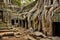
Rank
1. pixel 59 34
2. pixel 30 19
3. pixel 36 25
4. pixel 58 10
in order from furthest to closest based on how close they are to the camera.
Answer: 1. pixel 30 19
2. pixel 36 25
3. pixel 59 34
4. pixel 58 10

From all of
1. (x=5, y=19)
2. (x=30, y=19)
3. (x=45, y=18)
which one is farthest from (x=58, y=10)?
(x=5, y=19)

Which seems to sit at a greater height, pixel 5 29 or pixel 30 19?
pixel 30 19

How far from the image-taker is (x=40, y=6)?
12047 millimetres

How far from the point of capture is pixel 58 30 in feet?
32.0

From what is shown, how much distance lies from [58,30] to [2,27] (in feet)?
17.8

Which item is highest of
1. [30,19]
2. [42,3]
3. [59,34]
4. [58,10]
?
[42,3]

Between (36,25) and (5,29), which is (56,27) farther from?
(5,29)

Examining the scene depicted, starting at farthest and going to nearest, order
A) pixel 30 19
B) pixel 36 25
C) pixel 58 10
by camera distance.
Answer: pixel 30 19 < pixel 36 25 < pixel 58 10

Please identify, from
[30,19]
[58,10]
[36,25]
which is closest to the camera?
[58,10]

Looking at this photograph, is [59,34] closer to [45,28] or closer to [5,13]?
[45,28]

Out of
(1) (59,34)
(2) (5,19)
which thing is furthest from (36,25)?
(2) (5,19)

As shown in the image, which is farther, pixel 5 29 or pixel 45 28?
pixel 5 29

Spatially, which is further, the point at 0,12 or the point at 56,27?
the point at 0,12

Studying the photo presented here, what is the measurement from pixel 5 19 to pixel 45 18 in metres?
5.70
